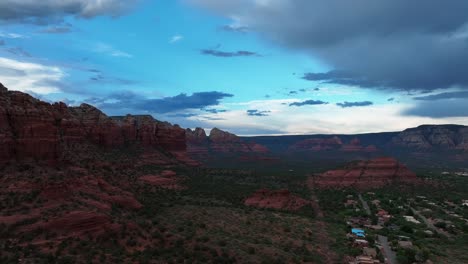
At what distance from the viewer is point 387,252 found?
163 ft

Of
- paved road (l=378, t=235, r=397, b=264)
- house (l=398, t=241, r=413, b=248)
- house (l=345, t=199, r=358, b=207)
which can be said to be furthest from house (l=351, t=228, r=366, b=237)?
house (l=345, t=199, r=358, b=207)

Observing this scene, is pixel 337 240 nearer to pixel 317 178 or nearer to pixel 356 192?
pixel 356 192

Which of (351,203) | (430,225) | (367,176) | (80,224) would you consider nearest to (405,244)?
(430,225)

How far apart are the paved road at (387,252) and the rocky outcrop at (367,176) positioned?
2407 inches

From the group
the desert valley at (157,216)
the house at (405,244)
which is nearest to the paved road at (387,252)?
the desert valley at (157,216)

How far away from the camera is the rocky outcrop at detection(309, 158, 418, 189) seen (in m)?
119

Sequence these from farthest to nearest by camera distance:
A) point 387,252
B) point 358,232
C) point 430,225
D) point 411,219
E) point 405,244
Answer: point 411,219
point 430,225
point 358,232
point 405,244
point 387,252

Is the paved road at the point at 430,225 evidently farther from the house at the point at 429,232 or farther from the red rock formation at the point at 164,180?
the red rock formation at the point at 164,180

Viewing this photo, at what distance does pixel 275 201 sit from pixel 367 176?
2250 inches

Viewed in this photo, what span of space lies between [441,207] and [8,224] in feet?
286

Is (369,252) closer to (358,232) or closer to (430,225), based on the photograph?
(358,232)

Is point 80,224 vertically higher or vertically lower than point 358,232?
higher

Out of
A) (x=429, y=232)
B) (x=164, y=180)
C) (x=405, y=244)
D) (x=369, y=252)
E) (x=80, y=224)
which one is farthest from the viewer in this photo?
(x=164, y=180)

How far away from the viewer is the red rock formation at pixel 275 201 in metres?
75.0
